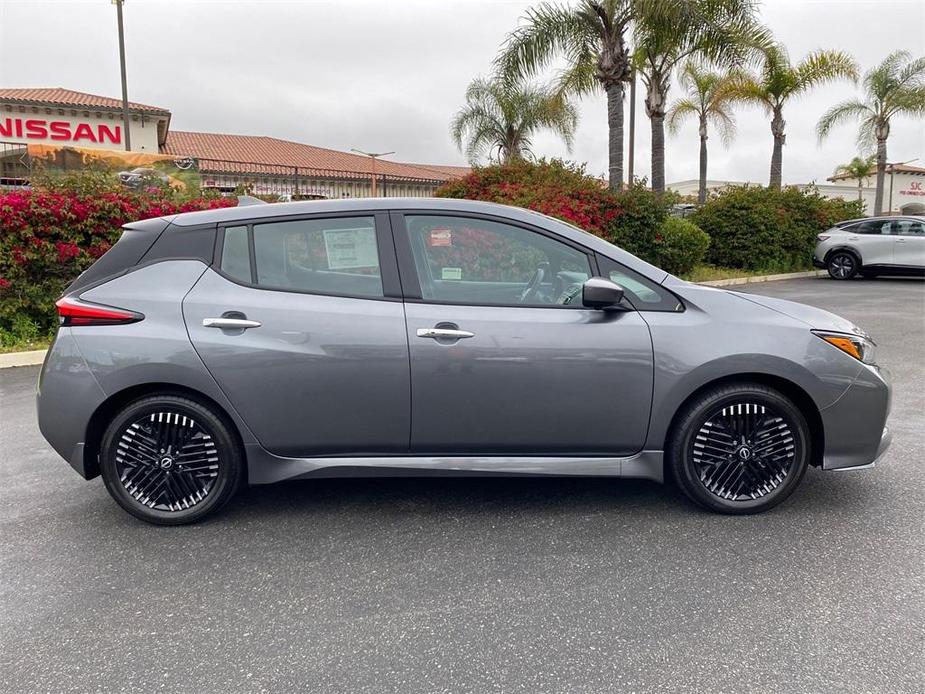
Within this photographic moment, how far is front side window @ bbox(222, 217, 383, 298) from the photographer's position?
11.0 feet

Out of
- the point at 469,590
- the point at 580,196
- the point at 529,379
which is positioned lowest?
the point at 469,590

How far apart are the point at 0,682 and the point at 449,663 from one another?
1.50 m

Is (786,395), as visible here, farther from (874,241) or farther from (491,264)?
(874,241)

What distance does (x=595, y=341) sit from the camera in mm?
3240

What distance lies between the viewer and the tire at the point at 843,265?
648 inches

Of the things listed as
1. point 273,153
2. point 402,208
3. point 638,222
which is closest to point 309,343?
point 402,208

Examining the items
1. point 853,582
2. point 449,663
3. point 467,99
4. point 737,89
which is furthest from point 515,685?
point 467,99

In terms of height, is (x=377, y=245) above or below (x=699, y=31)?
below

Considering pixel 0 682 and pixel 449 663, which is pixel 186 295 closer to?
pixel 0 682

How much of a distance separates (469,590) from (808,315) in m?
2.24

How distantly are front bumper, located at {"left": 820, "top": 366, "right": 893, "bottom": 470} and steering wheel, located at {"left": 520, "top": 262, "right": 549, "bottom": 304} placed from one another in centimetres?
152

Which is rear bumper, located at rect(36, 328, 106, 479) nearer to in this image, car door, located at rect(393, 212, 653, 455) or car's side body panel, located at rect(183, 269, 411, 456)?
car's side body panel, located at rect(183, 269, 411, 456)

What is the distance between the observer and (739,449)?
11.0 feet

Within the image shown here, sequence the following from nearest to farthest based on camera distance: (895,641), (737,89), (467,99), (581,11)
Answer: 1. (895,641)
2. (581,11)
3. (737,89)
4. (467,99)
